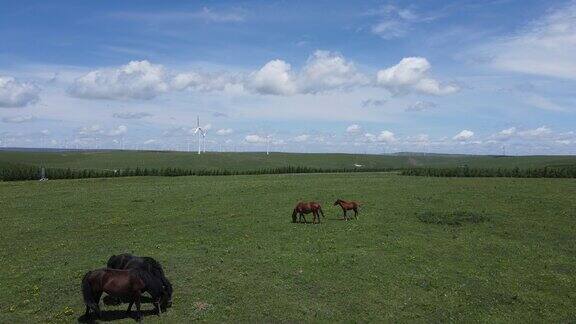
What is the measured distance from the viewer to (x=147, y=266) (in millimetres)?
15836

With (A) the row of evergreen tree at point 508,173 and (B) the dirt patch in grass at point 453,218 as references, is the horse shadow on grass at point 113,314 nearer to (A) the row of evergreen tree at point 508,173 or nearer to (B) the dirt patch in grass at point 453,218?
(B) the dirt patch in grass at point 453,218

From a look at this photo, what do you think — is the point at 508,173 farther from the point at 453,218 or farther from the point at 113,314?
the point at 113,314

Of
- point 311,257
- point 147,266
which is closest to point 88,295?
point 147,266

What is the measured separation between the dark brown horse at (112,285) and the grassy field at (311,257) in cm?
94

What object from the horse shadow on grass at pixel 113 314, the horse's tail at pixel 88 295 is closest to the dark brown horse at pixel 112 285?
the horse's tail at pixel 88 295

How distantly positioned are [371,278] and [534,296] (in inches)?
220

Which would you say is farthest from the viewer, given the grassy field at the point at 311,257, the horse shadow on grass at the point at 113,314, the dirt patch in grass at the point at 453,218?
the dirt patch in grass at the point at 453,218

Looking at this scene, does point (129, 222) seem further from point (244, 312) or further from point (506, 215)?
point (506, 215)

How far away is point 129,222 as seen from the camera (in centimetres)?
3011

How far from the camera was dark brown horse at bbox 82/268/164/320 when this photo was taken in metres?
14.0

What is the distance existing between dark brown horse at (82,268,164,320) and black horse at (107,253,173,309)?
852 mm

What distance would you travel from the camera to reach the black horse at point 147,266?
50.4ft

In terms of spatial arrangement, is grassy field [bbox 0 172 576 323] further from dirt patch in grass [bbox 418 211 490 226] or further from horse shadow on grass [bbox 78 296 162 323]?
dirt patch in grass [bbox 418 211 490 226]

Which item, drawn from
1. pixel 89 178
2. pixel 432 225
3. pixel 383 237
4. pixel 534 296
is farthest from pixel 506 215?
pixel 89 178
